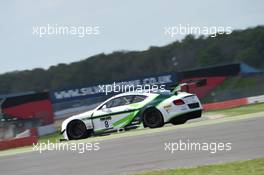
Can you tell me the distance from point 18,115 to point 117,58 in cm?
2515

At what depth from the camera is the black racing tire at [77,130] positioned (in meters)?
17.2

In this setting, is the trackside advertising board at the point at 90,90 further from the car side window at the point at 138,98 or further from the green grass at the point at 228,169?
the green grass at the point at 228,169

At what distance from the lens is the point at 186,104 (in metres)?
16.5

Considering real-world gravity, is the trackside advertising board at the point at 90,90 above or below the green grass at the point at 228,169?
above

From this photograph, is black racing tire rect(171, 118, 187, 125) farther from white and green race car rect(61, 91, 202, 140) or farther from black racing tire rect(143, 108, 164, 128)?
black racing tire rect(143, 108, 164, 128)

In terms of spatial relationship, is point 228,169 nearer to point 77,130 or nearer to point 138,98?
point 138,98

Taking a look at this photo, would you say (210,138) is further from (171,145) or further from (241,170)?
(241,170)

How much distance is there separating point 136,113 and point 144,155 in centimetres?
625

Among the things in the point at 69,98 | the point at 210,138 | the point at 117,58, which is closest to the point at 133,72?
the point at 117,58

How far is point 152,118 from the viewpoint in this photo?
16.5 meters

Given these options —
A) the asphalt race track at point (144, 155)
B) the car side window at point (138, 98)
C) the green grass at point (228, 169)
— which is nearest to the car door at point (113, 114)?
the car side window at point (138, 98)

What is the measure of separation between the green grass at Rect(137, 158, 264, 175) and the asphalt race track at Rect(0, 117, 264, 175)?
477mm

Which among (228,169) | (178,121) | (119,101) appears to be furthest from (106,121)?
(228,169)

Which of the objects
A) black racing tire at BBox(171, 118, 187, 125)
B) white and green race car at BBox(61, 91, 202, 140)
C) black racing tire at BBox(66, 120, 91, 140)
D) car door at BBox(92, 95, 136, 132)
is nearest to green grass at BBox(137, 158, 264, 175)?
white and green race car at BBox(61, 91, 202, 140)
